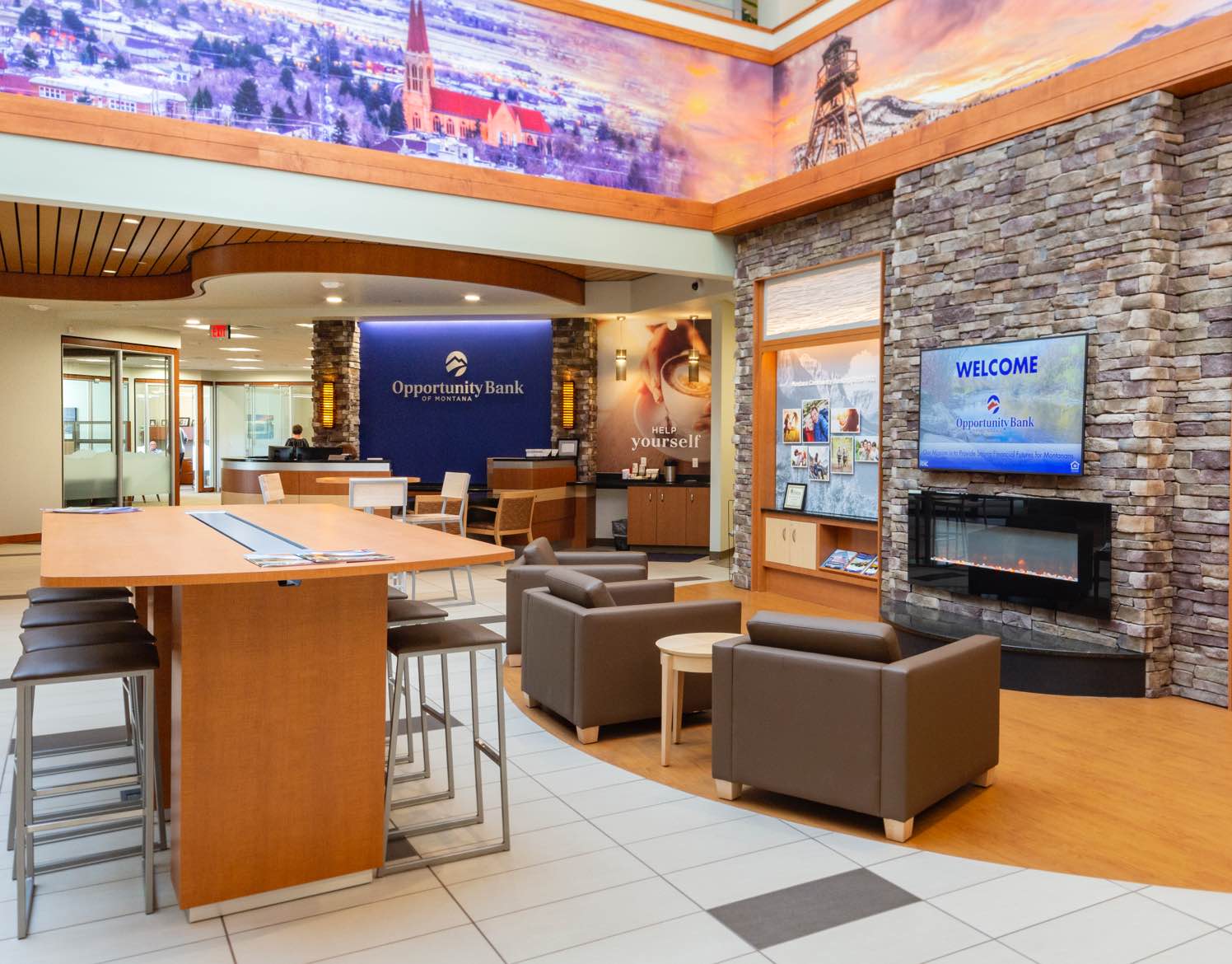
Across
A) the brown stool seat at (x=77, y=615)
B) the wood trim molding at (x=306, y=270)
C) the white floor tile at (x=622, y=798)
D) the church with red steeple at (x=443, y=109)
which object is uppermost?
the church with red steeple at (x=443, y=109)

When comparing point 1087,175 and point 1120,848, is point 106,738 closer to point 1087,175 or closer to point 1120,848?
point 1120,848

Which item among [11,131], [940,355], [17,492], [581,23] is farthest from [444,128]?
[17,492]

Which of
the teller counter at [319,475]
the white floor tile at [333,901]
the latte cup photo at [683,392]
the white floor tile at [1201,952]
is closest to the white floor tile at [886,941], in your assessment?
the white floor tile at [1201,952]

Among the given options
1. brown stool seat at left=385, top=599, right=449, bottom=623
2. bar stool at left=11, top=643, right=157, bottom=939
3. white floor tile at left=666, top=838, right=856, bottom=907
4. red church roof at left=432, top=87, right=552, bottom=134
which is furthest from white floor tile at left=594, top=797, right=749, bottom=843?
red church roof at left=432, top=87, right=552, bottom=134

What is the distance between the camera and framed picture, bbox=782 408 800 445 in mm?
8242

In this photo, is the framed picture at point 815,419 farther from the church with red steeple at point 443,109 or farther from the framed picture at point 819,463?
the church with red steeple at point 443,109

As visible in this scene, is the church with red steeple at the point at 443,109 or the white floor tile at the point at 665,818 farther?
the church with red steeple at the point at 443,109

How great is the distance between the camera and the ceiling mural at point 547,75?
19.9ft

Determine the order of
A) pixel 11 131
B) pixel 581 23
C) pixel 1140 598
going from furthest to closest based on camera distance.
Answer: pixel 581 23 < pixel 11 131 < pixel 1140 598

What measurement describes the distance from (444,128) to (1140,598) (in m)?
5.95

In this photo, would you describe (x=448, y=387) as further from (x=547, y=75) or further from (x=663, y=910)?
(x=663, y=910)

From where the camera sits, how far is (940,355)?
623 cm

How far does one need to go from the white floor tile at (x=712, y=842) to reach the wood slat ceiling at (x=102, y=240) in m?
6.77

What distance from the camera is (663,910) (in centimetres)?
272
